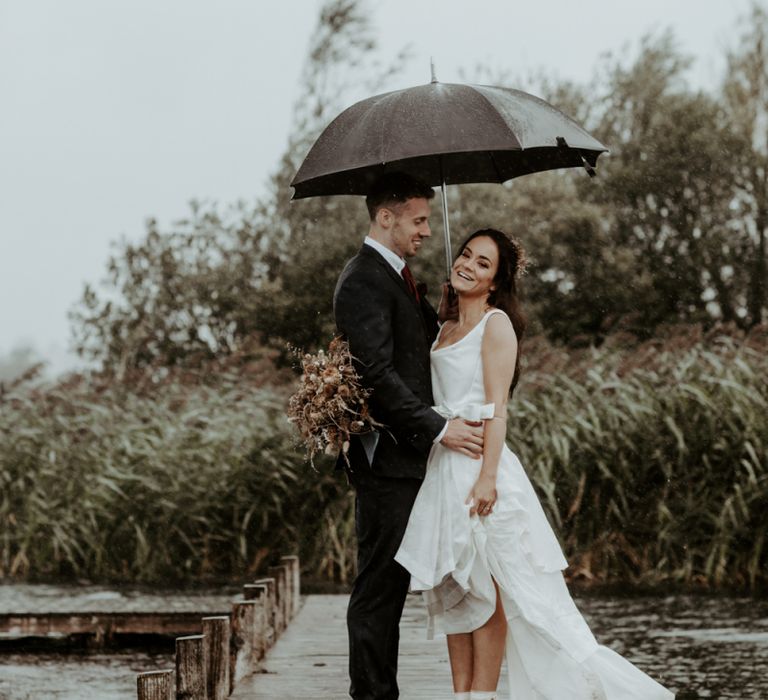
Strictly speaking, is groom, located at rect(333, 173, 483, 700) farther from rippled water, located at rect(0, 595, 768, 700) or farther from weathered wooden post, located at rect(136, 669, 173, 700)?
rippled water, located at rect(0, 595, 768, 700)

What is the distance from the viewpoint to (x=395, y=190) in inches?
198

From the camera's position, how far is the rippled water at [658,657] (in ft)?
25.7

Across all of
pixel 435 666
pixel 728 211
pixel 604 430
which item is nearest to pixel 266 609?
pixel 435 666

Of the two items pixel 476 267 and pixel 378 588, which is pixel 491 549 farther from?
pixel 476 267

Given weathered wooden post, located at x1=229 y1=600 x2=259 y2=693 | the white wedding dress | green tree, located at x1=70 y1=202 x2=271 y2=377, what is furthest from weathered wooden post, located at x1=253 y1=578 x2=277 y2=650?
green tree, located at x1=70 y1=202 x2=271 y2=377

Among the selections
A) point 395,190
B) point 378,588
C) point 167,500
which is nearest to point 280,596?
point 378,588

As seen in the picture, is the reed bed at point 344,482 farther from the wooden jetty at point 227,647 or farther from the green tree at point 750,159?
the green tree at point 750,159

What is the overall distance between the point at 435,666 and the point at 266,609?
0.93 metres

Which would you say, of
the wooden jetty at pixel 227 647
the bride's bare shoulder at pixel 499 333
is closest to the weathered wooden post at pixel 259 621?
the wooden jetty at pixel 227 647

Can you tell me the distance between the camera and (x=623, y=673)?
5008 millimetres

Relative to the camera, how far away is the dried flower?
4875 mm

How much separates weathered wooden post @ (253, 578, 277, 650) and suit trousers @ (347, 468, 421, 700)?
2337 mm

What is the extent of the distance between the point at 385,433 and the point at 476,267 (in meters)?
0.65

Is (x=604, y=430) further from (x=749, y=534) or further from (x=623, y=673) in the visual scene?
(x=623, y=673)
